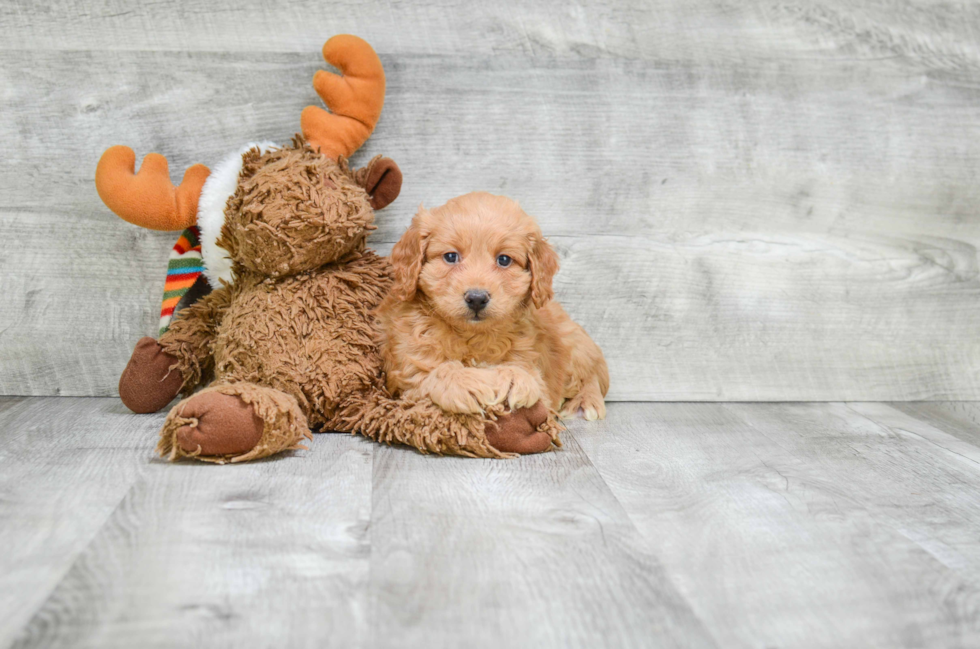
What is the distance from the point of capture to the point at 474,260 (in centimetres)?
147

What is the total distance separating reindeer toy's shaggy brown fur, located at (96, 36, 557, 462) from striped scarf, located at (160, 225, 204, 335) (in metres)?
0.04

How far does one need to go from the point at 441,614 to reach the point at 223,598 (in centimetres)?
25

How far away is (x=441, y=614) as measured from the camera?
35.4 inches

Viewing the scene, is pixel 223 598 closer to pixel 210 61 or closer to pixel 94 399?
pixel 94 399

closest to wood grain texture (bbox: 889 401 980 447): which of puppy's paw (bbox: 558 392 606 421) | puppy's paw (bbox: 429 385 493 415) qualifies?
puppy's paw (bbox: 558 392 606 421)

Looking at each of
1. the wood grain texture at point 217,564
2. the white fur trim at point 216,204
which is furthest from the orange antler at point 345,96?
the wood grain texture at point 217,564

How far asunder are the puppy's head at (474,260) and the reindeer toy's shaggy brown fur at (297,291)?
0.17 m

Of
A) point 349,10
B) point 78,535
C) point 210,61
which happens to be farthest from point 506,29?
point 78,535

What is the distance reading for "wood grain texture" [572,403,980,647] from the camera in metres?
0.94

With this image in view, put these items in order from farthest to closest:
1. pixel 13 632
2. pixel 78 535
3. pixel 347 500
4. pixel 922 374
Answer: pixel 922 374 → pixel 347 500 → pixel 78 535 → pixel 13 632

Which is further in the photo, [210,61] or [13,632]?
[210,61]

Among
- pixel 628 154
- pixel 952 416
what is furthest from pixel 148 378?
pixel 952 416

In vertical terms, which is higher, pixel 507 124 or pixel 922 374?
pixel 507 124

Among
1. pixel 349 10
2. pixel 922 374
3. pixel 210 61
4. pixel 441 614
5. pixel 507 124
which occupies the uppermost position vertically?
pixel 349 10
